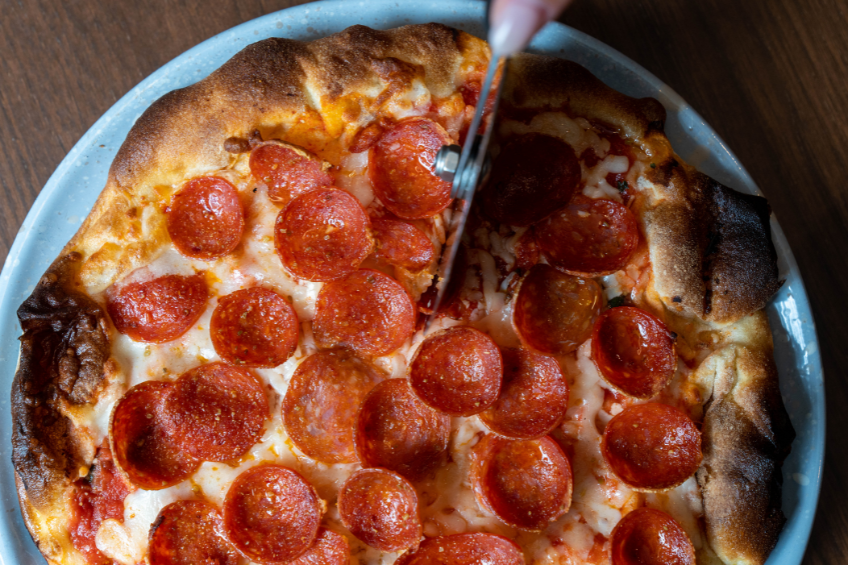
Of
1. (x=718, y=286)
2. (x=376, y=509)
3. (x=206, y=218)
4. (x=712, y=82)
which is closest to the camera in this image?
(x=376, y=509)

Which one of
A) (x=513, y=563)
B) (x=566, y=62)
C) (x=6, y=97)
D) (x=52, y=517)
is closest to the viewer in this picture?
(x=513, y=563)

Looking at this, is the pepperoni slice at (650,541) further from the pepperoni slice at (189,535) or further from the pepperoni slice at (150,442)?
the pepperoni slice at (150,442)

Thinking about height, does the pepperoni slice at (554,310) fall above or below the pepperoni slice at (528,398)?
above

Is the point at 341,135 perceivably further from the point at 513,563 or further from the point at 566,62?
the point at 513,563

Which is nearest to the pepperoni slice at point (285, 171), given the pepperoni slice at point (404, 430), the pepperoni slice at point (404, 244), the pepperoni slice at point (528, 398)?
the pepperoni slice at point (404, 244)

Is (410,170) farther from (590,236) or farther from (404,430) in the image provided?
(404,430)

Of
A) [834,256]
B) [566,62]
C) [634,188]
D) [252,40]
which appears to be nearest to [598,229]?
[634,188]

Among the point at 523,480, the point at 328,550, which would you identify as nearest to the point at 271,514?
the point at 328,550
